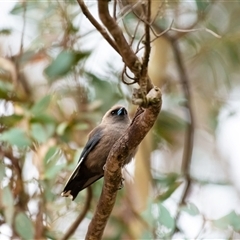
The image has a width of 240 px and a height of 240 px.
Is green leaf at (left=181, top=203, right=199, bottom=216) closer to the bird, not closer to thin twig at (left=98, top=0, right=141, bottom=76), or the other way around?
the bird

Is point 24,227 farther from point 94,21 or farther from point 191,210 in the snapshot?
point 94,21

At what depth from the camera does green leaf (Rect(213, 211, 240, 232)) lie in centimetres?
304

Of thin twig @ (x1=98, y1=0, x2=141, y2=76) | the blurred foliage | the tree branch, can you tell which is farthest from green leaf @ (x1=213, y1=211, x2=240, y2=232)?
thin twig @ (x1=98, y1=0, x2=141, y2=76)

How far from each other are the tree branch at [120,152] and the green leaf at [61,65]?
1301mm

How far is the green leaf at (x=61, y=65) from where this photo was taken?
372cm

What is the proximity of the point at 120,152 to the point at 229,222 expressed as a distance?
101 centimetres

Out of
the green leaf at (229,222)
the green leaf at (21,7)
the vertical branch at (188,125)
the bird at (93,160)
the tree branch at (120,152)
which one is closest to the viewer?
the tree branch at (120,152)

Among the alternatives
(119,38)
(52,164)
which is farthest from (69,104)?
(119,38)

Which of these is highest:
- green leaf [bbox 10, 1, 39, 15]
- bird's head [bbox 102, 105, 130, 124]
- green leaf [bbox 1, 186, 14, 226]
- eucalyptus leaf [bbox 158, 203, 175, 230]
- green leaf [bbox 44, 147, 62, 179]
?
green leaf [bbox 10, 1, 39, 15]

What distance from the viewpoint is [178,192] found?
4.13 m

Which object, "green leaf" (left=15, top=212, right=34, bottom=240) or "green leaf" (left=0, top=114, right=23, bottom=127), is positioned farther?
"green leaf" (left=0, top=114, right=23, bottom=127)

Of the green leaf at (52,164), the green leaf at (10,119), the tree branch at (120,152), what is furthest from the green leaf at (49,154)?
the tree branch at (120,152)

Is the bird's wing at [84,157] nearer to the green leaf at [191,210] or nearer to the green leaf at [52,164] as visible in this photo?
the green leaf at [52,164]

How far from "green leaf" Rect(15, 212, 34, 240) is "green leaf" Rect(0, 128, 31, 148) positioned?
1.17 feet
